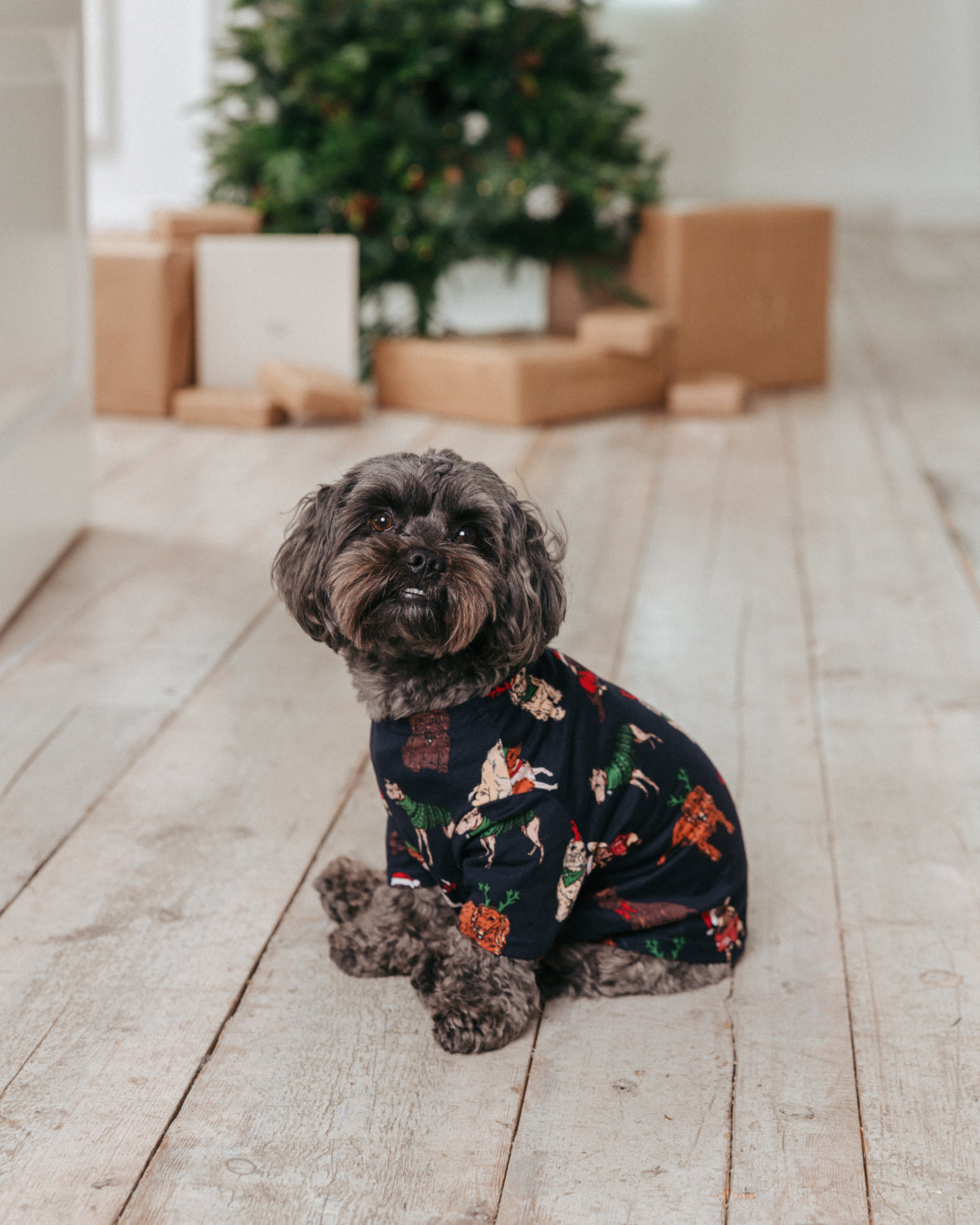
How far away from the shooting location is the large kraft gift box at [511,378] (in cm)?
388

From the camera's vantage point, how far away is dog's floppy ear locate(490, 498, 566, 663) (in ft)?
3.91

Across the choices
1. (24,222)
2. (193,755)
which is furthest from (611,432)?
(193,755)

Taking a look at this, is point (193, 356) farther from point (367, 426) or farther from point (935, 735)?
point (935, 735)

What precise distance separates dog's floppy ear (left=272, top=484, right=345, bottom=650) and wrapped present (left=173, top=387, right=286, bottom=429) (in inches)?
104

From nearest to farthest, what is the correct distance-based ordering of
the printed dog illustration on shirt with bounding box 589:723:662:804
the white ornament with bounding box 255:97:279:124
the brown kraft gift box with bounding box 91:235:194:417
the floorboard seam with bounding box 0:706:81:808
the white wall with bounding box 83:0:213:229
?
the printed dog illustration on shirt with bounding box 589:723:662:804 → the floorboard seam with bounding box 0:706:81:808 → the brown kraft gift box with bounding box 91:235:194:417 → the white ornament with bounding box 255:97:279:124 → the white wall with bounding box 83:0:213:229

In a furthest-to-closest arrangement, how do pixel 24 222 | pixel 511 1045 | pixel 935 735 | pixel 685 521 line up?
1. pixel 685 521
2. pixel 24 222
3. pixel 935 735
4. pixel 511 1045

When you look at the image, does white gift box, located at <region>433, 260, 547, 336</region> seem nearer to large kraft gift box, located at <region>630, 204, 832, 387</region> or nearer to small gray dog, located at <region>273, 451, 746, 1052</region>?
large kraft gift box, located at <region>630, 204, 832, 387</region>

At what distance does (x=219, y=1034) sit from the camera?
1263 millimetres

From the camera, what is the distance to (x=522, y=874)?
4.05 ft

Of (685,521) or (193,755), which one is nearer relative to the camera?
(193,755)

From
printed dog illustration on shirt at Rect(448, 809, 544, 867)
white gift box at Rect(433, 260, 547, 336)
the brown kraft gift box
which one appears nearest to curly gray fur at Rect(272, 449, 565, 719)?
printed dog illustration on shirt at Rect(448, 809, 544, 867)

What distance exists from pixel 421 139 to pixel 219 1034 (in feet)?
10.5

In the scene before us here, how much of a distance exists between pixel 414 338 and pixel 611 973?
3.11 meters

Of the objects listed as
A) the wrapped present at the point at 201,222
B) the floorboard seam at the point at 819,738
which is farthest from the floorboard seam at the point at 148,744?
the wrapped present at the point at 201,222
